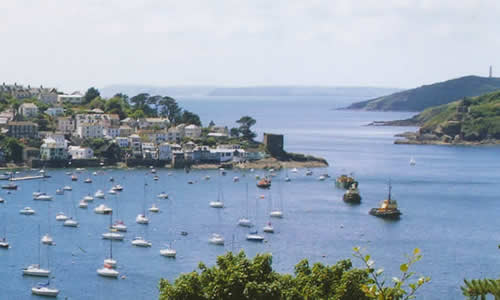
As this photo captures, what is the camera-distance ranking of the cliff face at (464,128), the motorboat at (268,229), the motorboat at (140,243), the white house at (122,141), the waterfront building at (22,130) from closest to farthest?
1. the motorboat at (140,243)
2. the motorboat at (268,229)
3. the waterfront building at (22,130)
4. the white house at (122,141)
5. the cliff face at (464,128)

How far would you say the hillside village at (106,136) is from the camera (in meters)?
82.0

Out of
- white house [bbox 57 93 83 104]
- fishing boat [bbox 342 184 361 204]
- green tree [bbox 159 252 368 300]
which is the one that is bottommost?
fishing boat [bbox 342 184 361 204]

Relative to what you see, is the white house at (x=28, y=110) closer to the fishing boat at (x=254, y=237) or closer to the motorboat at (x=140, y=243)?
the fishing boat at (x=254, y=237)

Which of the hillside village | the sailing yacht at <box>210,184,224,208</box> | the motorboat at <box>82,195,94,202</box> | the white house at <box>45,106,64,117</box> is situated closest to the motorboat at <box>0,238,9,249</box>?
the motorboat at <box>82,195,94,202</box>

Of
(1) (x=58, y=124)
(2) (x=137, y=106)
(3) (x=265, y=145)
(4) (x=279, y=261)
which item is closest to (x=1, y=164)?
(1) (x=58, y=124)

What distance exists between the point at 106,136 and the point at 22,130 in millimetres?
8112

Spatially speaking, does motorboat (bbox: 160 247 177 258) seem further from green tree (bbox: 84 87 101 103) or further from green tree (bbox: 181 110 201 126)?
green tree (bbox: 84 87 101 103)

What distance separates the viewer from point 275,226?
51031mm

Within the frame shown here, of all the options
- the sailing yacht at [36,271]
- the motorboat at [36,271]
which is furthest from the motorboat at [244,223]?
the motorboat at [36,271]

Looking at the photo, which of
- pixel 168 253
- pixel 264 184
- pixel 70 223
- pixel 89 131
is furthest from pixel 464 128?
pixel 168 253

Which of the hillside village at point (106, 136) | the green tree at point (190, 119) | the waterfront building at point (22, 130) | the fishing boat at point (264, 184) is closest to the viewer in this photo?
the fishing boat at point (264, 184)

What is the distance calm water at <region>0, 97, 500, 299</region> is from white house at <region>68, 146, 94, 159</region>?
4.90 meters

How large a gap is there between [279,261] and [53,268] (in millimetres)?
9678

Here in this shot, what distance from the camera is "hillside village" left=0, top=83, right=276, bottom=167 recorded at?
82.0 m
